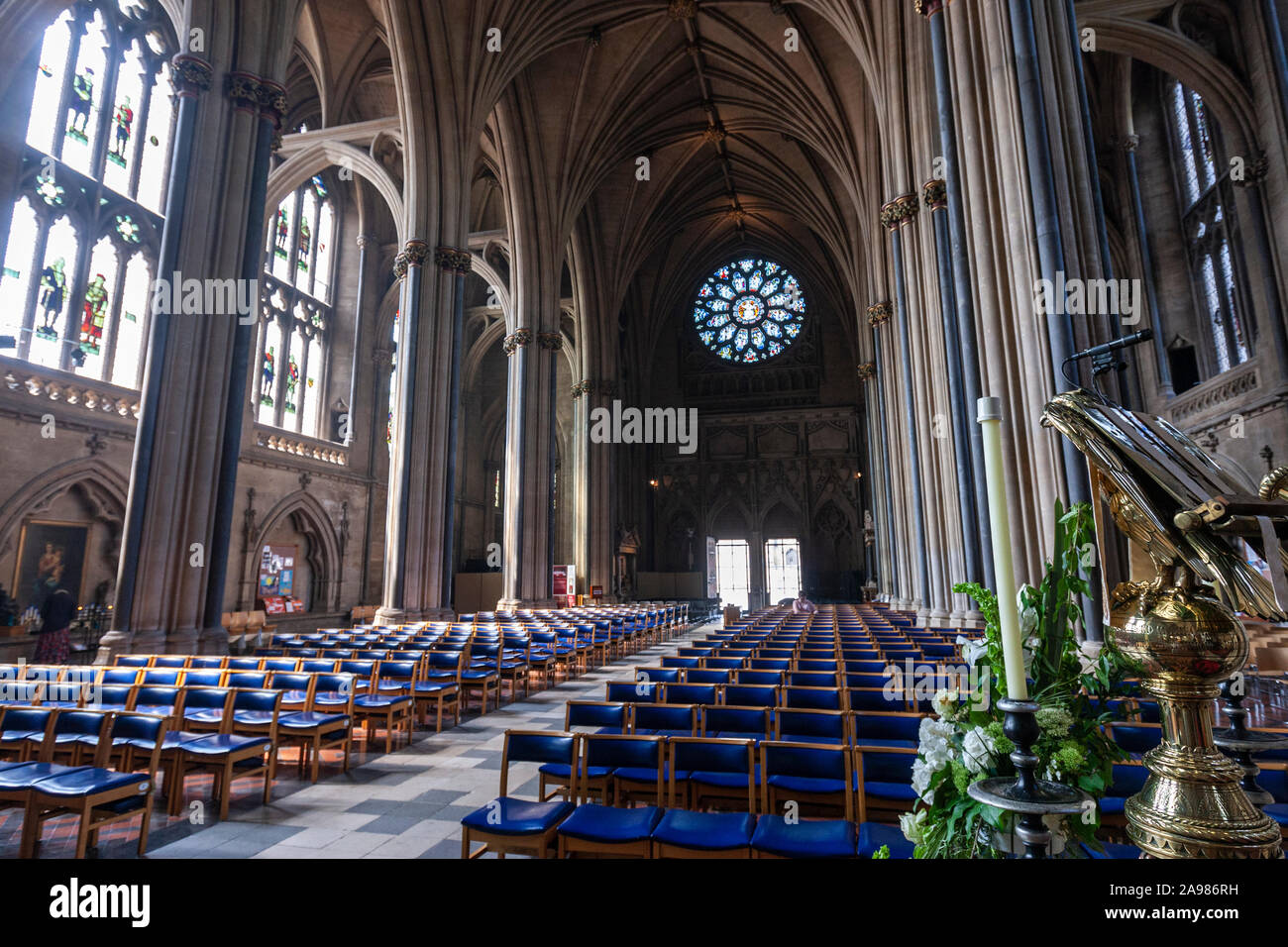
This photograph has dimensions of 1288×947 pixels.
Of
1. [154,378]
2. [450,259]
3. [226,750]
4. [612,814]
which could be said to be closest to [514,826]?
[612,814]

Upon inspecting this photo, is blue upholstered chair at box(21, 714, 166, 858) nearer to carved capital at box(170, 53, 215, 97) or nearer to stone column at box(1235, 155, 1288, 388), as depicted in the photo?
carved capital at box(170, 53, 215, 97)

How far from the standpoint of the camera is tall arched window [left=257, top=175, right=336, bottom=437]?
1877cm

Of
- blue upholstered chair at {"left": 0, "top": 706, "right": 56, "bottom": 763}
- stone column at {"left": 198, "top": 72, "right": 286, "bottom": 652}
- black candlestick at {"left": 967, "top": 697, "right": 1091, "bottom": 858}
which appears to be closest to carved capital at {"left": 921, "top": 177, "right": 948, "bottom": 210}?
stone column at {"left": 198, "top": 72, "right": 286, "bottom": 652}

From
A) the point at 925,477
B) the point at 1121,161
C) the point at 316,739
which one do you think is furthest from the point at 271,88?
the point at 1121,161

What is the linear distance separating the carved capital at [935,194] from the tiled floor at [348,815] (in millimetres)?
11276

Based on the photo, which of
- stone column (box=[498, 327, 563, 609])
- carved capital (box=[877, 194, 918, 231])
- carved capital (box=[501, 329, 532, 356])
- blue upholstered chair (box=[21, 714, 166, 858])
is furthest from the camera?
carved capital (box=[501, 329, 532, 356])

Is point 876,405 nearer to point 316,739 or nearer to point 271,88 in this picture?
point 271,88

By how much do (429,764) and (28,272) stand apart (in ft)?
45.8

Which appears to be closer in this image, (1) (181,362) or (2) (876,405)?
(1) (181,362)

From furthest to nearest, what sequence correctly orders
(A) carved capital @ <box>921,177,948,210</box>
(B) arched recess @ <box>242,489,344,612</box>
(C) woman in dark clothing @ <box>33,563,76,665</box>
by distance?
(B) arched recess @ <box>242,489,344,612</box> < (A) carved capital @ <box>921,177,948,210</box> < (C) woman in dark clothing @ <box>33,563,76,665</box>

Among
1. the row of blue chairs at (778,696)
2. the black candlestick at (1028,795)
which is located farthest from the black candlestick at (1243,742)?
the row of blue chairs at (778,696)

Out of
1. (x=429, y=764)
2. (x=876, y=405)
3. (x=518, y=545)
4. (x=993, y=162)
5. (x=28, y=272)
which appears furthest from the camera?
(x=876, y=405)

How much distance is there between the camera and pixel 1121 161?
52.2 feet

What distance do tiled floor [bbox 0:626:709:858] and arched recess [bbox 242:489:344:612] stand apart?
15.5 metres
